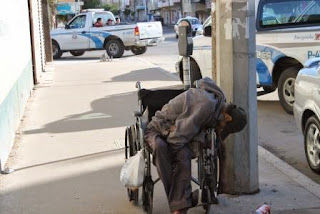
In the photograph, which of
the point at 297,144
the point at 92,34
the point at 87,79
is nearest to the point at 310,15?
the point at 297,144

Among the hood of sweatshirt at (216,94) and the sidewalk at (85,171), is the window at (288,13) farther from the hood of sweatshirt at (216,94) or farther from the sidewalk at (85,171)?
the hood of sweatshirt at (216,94)

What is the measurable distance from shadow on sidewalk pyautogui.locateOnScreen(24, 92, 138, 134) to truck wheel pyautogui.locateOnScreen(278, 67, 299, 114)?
8.86ft

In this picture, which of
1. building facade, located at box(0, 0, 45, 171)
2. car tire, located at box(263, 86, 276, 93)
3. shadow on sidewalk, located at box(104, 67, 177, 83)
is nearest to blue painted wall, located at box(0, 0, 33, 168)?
building facade, located at box(0, 0, 45, 171)

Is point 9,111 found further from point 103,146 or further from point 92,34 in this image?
point 92,34

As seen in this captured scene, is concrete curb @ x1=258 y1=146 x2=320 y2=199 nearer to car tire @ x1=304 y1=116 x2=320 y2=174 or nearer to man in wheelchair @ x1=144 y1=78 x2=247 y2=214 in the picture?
car tire @ x1=304 y1=116 x2=320 y2=174

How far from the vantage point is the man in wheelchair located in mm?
4141

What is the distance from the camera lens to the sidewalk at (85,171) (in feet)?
16.4

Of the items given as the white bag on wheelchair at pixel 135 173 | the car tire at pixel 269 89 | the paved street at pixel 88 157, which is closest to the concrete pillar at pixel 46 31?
the paved street at pixel 88 157

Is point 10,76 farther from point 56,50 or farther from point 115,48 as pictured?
point 56,50

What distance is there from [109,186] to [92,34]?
18.5 metres

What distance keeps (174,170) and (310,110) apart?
245cm

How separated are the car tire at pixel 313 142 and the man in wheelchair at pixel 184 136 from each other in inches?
75.9

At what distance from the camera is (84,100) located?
1148 cm

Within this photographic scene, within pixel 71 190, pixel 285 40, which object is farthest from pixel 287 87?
pixel 71 190
